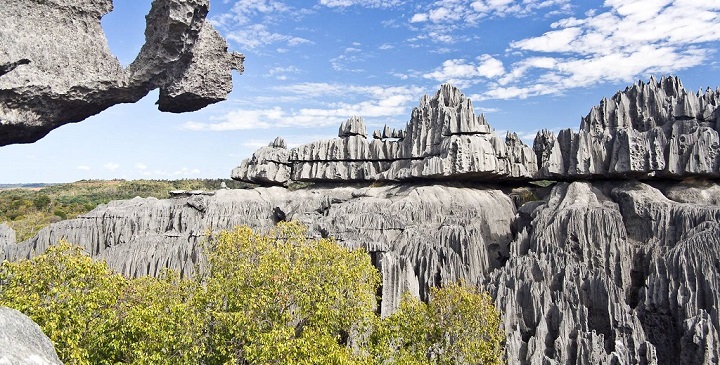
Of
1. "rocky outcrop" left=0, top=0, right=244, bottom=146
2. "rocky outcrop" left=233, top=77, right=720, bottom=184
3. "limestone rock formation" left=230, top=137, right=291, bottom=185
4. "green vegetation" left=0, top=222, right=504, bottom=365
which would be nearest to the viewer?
"green vegetation" left=0, top=222, right=504, bottom=365

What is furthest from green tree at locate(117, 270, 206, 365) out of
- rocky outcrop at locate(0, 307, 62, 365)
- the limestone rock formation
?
the limestone rock formation

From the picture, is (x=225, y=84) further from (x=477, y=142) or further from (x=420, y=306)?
(x=477, y=142)

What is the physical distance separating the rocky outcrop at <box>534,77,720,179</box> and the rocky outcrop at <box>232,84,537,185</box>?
4.89m

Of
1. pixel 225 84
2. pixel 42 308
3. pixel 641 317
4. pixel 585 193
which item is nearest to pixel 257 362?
pixel 42 308

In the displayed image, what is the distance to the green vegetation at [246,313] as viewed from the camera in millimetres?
16094

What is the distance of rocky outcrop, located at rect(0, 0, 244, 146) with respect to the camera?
19641 millimetres

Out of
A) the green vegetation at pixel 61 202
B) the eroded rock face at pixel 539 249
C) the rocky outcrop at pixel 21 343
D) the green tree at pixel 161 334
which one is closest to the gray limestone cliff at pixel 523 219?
the eroded rock face at pixel 539 249

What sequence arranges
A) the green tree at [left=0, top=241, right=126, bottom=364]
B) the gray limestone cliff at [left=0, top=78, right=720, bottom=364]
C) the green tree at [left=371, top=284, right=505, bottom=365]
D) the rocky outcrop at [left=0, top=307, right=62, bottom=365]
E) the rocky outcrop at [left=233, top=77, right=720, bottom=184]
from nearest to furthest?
the rocky outcrop at [left=0, top=307, right=62, bottom=365] → the green tree at [left=0, top=241, right=126, bottom=364] → the green tree at [left=371, top=284, right=505, bottom=365] → the gray limestone cliff at [left=0, top=78, right=720, bottom=364] → the rocky outcrop at [left=233, top=77, right=720, bottom=184]

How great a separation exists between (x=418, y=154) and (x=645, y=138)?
20911 mm

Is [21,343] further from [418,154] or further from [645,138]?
[418,154]

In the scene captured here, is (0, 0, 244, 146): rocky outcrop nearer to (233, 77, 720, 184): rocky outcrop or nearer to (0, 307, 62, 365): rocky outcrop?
(0, 307, 62, 365): rocky outcrop

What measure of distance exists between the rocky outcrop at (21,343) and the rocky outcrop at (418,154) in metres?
40.8

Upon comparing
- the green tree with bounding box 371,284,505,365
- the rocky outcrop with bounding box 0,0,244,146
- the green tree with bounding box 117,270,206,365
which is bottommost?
the green tree with bounding box 371,284,505,365

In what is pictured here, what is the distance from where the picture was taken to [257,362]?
1655 cm
